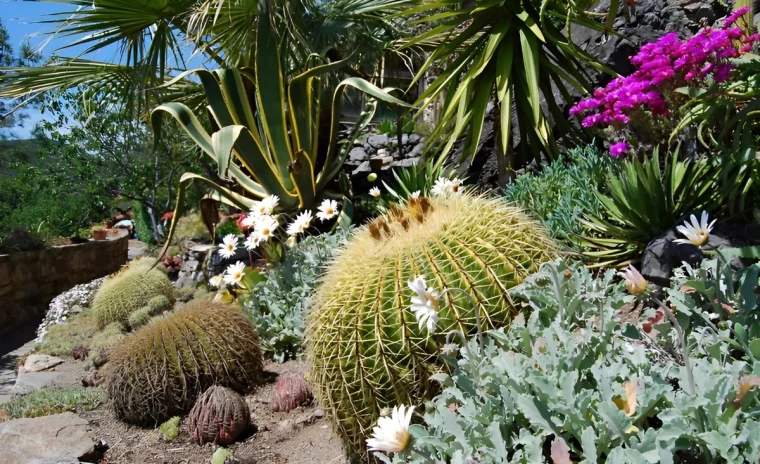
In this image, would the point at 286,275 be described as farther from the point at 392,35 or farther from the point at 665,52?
the point at 392,35

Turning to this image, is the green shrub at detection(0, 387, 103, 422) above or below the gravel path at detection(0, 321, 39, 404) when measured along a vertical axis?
above

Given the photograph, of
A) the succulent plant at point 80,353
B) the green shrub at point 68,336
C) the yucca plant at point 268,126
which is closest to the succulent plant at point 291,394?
the yucca plant at point 268,126

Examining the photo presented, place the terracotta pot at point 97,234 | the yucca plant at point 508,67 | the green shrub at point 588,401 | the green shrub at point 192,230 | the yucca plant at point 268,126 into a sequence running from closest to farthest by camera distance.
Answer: the green shrub at point 588,401 → the yucca plant at point 508,67 → the yucca plant at point 268,126 → the green shrub at point 192,230 → the terracotta pot at point 97,234

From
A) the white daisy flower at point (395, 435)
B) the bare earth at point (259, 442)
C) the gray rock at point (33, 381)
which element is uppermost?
the white daisy flower at point (395, 435)

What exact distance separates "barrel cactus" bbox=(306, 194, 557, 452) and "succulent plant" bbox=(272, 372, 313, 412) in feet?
3.83

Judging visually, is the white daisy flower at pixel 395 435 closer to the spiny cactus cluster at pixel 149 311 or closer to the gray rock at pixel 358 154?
the spiny cactus cluster at pixel 149 311

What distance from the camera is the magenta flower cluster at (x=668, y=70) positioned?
3.40 m

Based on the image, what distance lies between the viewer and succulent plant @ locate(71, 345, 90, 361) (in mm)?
6961

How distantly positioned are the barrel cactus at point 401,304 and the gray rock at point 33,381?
4.34 meters

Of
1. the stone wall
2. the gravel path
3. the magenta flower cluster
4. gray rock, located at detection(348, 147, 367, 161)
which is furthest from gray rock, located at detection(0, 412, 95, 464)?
the stone wall

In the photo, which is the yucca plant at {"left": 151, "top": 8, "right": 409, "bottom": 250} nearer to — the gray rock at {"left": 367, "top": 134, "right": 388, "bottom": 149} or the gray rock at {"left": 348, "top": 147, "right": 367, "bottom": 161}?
the gray rock at {"left": 348, "top": 147, "right": 367, "bottom": 161}

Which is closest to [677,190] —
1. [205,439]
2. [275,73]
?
[205,439]

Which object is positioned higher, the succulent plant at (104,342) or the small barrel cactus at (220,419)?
the succulent plant at (104,342)

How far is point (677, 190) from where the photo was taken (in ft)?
11.0
